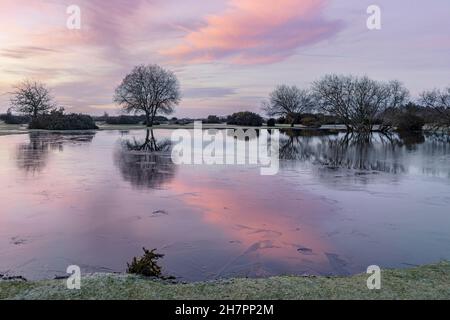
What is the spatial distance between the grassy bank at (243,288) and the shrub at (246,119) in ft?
253

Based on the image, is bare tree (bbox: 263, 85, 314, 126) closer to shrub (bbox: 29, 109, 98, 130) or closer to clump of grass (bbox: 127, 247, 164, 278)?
shrub (bbox: 29, 109, 98, 130)

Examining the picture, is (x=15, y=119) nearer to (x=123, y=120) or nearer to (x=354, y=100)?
(x=123, y=120)

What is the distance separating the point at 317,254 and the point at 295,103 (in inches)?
3417

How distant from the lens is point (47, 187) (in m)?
12.6

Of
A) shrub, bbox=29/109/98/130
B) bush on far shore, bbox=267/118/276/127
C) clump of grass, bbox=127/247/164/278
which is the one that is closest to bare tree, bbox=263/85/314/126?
bush on far shore, bbox=267/118/276/127

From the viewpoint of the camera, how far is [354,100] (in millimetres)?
62344

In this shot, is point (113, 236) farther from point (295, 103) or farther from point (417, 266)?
point (295, 103)

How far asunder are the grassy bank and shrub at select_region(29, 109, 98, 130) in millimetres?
54215

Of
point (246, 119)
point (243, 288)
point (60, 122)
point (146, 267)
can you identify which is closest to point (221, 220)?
point (146, 267)

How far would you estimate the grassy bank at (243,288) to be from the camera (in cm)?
505

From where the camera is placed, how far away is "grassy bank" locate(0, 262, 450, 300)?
199 inches

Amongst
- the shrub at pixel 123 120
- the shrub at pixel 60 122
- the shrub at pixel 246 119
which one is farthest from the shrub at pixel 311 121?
the shrub at pixel 60 122

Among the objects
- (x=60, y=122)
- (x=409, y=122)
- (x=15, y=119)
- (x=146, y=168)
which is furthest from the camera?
(x=15, y=119)

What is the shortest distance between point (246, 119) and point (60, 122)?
37945 mm
